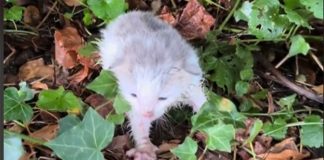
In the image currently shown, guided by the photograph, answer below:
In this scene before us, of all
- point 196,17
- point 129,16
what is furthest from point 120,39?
point 196,17

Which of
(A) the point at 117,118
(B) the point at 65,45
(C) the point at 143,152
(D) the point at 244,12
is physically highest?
(D) the point at 244,12

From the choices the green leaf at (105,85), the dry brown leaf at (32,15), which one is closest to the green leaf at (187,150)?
the green leaf at (105,85)

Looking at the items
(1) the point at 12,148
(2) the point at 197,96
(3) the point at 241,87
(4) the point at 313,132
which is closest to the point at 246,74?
(3) the point at 241,87

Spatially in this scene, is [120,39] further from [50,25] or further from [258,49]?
[258,49]

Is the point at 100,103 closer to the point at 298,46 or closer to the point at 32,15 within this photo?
the point at 32,15

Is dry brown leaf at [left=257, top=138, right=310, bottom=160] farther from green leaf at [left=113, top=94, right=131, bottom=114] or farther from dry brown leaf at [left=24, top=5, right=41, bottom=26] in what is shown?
dry brown leaf at [left=24, top=5, right=41, bottom=26]

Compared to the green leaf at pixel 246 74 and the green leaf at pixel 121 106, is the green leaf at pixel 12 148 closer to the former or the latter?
the green leaf at pixel 121 106
